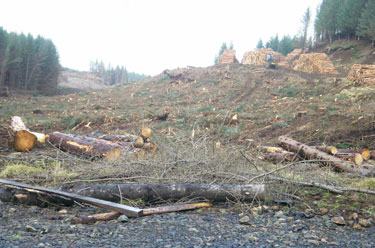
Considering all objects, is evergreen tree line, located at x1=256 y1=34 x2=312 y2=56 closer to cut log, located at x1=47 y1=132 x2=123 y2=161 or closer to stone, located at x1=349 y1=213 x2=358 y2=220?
cut log, located at x1=47 y1=132 x2=123 y2=161

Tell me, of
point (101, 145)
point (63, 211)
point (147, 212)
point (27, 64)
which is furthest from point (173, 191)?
point (27, 64)

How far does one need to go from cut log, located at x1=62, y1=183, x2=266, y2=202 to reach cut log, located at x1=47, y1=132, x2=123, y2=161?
7.64 feet

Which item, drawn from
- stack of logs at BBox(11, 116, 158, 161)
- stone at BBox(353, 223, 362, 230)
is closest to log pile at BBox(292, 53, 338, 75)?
stack of logs at BBox(11, 116, 158, 161)

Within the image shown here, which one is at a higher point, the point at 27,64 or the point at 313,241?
the point at 27,64

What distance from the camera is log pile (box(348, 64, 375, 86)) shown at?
52.0 ft

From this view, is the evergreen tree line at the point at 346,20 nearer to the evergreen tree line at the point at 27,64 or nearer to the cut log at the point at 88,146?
the cut log at the point at 88,146

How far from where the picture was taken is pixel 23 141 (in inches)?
297

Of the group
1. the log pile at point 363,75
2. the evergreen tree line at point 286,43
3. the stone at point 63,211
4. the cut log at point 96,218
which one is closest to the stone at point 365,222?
the cut log at point 96,218

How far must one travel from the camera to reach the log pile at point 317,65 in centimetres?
2382

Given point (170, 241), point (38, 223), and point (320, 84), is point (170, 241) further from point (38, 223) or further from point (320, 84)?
point (320, 84)

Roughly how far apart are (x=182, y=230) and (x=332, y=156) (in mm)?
5001

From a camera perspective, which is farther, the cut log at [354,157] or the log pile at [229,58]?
the log pile at [229,58]

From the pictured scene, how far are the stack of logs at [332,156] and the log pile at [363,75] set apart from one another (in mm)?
10434

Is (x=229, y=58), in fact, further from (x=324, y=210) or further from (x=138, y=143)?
(x=324, y=210)
